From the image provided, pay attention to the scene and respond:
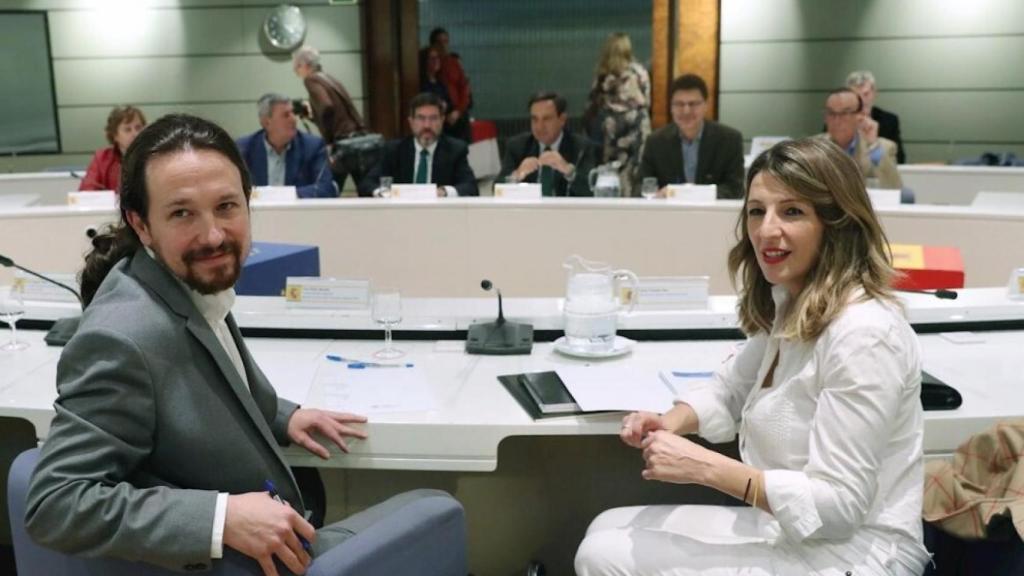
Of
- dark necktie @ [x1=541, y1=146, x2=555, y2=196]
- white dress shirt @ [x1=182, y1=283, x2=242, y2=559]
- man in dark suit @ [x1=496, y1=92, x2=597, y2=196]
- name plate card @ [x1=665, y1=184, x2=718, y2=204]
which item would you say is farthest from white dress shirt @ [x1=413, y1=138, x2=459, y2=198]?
white dress shirt @ [x1=182, y1=283, x2=242, y2=559]

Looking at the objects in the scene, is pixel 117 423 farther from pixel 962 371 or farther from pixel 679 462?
pixel 962 371

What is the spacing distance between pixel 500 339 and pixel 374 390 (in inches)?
16.2

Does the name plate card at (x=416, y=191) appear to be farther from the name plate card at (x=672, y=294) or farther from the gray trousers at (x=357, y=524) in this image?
the gray trousers at (x=357, y=524)

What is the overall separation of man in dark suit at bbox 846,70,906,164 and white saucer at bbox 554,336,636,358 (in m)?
4.63

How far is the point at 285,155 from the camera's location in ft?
16.4

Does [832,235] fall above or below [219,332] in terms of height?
above

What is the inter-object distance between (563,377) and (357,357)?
0.52m

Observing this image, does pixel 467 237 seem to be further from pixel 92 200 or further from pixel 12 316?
pixel 12 316

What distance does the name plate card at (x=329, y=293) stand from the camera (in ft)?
7.68

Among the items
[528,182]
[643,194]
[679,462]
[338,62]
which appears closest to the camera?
[679,462]

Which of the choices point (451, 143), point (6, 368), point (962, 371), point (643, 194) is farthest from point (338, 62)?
point (962, 371)

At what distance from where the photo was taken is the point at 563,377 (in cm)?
191

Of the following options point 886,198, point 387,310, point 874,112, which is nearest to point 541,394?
point 387,310

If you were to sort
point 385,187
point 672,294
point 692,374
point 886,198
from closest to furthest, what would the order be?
point 692,374, point 672,294, point 886,198, point 385,187
